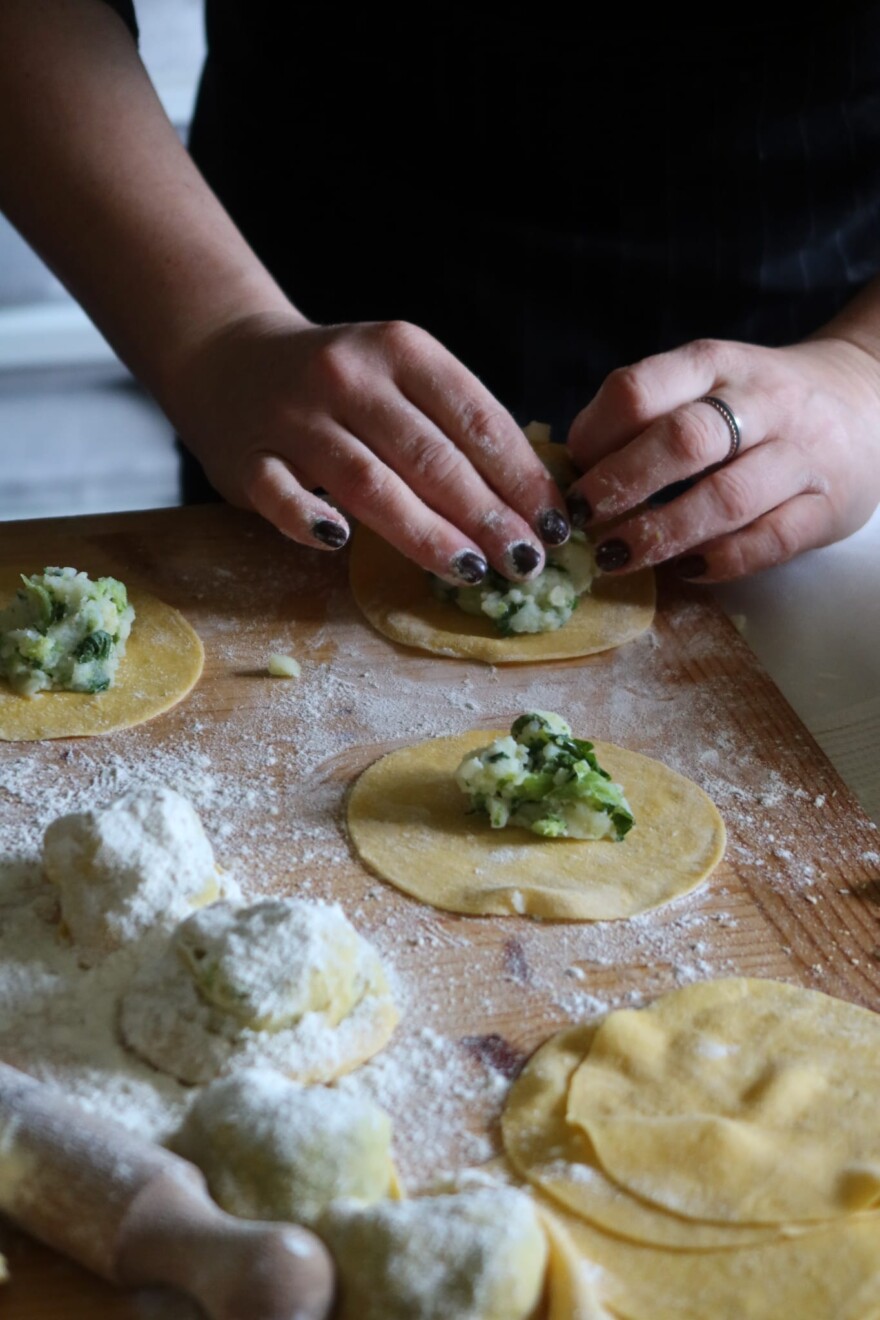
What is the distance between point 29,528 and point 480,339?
2.62 ft

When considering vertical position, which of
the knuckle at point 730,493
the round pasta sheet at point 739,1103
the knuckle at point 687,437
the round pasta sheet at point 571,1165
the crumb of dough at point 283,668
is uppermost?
the knuckle at point 687,437

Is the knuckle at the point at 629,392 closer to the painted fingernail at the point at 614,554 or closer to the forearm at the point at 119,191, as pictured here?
the painted fingernail at the point at 614,554

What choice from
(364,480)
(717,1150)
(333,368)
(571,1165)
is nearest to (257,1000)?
(571,1165)

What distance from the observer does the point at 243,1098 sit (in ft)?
3.76


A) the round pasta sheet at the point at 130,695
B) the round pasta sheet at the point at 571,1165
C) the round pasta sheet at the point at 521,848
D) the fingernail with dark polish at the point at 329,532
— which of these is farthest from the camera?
the fingernail with dark polish at the point at 329,532

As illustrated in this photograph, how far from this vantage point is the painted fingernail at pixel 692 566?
2074mm

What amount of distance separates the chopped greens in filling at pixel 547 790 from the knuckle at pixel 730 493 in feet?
1.67

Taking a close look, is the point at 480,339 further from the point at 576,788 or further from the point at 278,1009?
the point at 278,1009

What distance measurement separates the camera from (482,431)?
6.40ft

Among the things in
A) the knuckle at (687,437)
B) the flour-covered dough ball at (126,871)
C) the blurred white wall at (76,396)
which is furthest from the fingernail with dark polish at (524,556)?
the blurred white wall at (76,396)

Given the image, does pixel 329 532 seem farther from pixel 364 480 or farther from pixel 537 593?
pixel 537 593

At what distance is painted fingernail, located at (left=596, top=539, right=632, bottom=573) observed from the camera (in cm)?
199

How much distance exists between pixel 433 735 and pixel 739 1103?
2.27ft

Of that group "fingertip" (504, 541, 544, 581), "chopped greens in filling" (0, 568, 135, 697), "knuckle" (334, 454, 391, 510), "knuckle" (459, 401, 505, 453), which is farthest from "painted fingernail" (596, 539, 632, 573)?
"chopped greens in filling" (0, 568, 135, 697)
